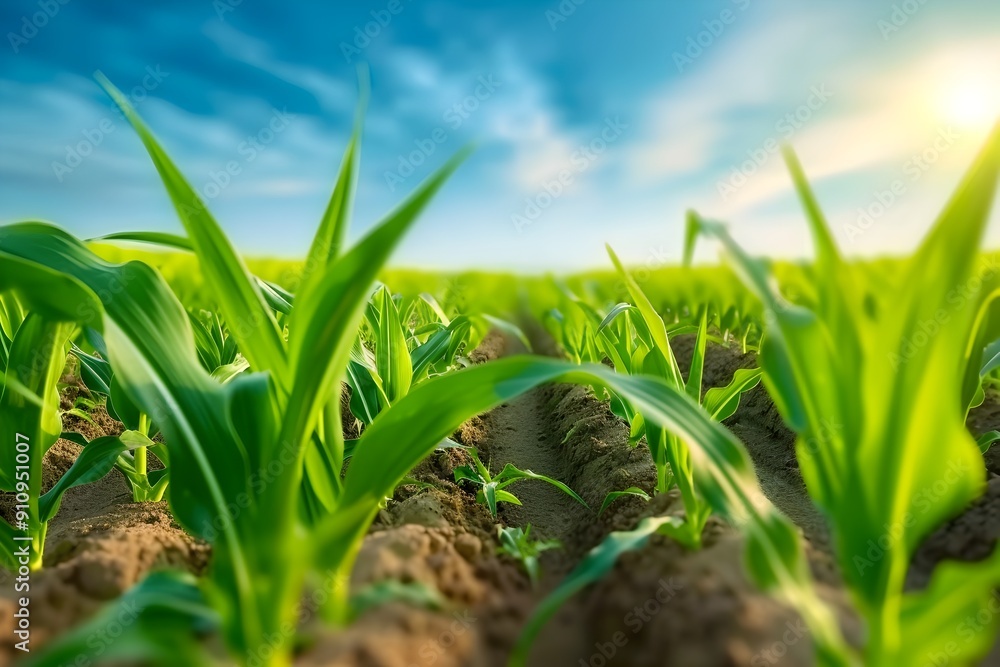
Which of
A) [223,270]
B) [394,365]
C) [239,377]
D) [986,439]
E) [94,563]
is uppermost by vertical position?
[223,270]

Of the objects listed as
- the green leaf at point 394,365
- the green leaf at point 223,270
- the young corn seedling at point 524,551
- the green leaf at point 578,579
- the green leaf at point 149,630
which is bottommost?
the young corn seedling at point 524,551

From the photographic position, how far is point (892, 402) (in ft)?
2.18

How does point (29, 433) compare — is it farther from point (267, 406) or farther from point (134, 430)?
point (267, 406)

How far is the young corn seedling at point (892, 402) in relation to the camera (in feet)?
2.06

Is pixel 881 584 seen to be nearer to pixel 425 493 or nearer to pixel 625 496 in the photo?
pixel 625 496

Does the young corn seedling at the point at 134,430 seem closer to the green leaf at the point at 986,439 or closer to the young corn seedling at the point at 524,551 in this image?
the young corn seedling at the point at 524,551

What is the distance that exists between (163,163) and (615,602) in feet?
2.91

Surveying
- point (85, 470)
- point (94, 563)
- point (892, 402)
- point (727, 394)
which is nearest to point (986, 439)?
point (727, 394)

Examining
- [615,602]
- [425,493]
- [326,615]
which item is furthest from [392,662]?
[425,493]

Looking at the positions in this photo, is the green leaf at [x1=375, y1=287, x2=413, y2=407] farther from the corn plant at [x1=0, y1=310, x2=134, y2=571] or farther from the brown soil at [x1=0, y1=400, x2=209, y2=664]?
the corn plant at [x1=0, y1=310, x2=134, y2=571]

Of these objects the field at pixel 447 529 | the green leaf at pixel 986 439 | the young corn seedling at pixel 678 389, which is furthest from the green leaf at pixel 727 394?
the green leaf at pixel 986 439

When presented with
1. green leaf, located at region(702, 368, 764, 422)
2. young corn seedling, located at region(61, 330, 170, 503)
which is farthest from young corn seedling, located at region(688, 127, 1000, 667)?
young corn seedling, located at region(61, 330, 170, 503)

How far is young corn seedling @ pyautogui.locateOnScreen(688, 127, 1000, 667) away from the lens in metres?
0.63

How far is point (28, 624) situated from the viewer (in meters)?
0.80
